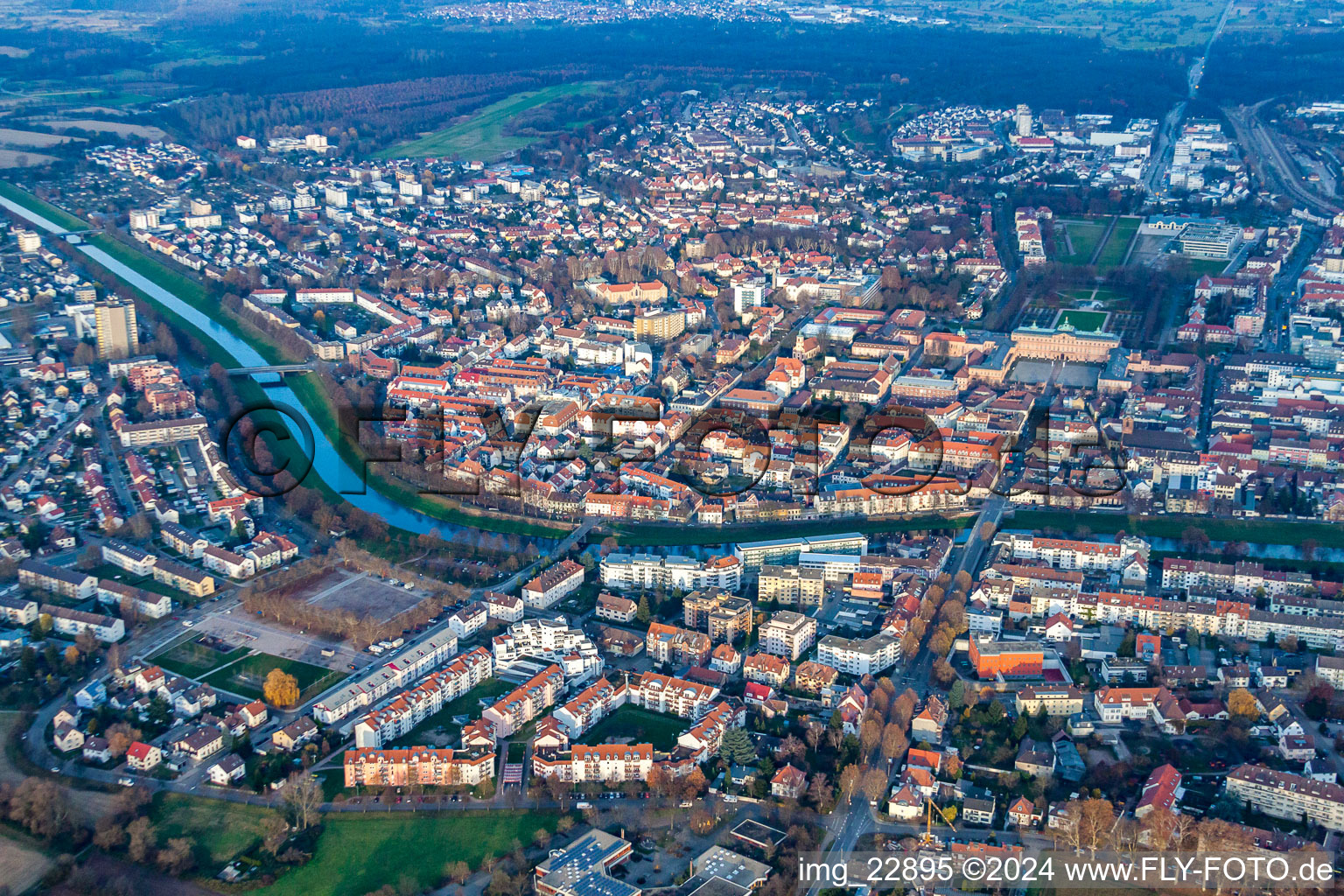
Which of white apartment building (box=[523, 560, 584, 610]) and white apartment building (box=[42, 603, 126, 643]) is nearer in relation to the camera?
white apartment building (box=[42, 603, 126, 643])

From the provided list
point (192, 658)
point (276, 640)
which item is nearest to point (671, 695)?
point (276, 640)

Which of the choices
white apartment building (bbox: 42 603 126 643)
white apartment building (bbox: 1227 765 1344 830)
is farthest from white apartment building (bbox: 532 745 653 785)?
white apartment building (bbox: 42 603 126 643)

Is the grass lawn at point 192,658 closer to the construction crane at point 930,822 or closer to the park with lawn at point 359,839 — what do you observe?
the park with lawn at point 359,839

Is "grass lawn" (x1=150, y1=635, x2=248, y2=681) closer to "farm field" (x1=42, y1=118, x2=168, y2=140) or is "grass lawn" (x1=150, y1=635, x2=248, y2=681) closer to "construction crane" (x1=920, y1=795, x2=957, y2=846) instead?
"construction crane" (x1=920, y1=795, x2=957, y2=846)

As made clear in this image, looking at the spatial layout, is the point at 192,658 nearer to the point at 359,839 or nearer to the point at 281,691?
the point at 281,691

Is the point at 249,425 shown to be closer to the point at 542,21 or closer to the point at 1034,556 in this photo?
the point at 1034,556
